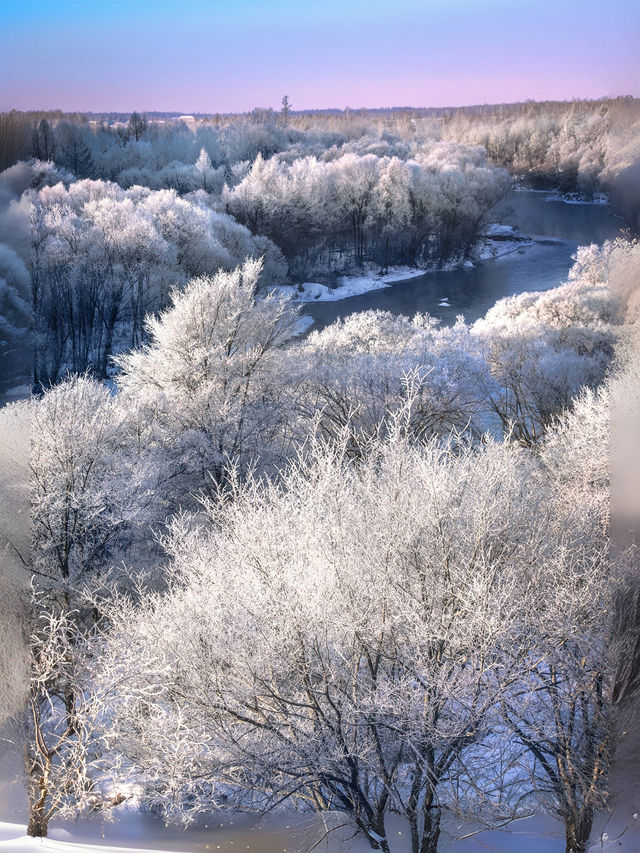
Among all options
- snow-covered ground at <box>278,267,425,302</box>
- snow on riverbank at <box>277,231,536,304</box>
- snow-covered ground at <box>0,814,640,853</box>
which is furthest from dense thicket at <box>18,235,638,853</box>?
snow-covered ground at <box>278,267,425,302</box>

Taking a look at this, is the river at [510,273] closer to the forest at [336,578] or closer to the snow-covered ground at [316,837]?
the forest at [336,578]

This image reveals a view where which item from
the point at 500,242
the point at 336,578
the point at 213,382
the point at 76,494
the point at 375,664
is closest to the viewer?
the point at 336,578

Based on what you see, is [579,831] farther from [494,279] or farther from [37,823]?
[494,279]

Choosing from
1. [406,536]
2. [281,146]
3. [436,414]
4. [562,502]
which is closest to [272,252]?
[281,146]

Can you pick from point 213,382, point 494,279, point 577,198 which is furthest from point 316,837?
point 494,279

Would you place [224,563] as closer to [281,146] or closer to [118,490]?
[118,490]

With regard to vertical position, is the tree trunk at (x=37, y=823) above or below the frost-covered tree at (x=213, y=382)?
below

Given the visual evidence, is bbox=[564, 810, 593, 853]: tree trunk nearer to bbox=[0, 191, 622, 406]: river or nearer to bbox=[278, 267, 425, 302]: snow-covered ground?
bbox=[0, 191, 622, 406]: river

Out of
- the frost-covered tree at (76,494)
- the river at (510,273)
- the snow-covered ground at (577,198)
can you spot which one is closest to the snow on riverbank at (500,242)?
the river at (510,273)
